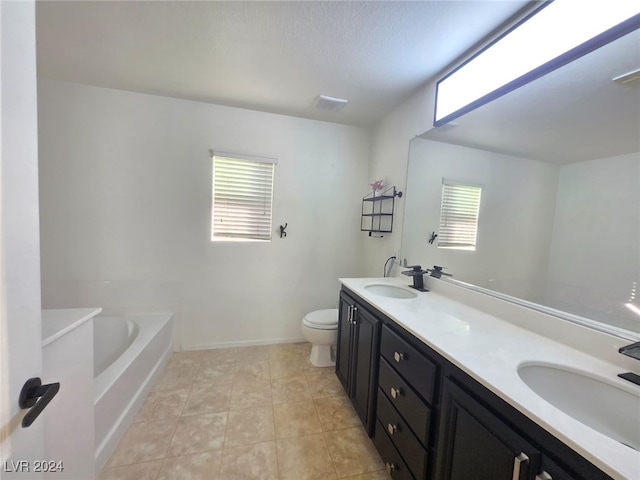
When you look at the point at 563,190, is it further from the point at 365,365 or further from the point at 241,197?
the point at 241,197

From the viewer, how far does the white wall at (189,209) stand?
6.91 feet

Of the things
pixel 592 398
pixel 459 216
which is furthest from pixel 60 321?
pixel 459 216

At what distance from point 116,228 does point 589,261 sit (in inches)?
128

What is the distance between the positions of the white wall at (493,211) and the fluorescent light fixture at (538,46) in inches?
13.2

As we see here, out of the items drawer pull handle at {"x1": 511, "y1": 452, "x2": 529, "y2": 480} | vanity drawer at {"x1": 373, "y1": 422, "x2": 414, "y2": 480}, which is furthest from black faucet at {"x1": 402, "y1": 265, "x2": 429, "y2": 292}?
drawer pull handle at {"x1": 511, "y1": 452, "x2": 529, "y2": 480}

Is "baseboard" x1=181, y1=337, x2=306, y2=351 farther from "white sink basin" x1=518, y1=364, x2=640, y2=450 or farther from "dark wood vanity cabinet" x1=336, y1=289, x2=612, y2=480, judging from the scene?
"white sink basin" x1=518, y1=364, x2=640, y2=450

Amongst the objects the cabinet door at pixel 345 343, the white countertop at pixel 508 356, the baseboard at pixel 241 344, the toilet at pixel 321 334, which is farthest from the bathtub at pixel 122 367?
the white countertop at pixel 508 356

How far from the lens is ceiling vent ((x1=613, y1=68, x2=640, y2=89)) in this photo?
34.4 inches

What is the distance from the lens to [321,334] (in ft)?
7.07

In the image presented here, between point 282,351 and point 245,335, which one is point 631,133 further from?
point 245,335

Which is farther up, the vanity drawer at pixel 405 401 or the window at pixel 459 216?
the window at pixel 459 216

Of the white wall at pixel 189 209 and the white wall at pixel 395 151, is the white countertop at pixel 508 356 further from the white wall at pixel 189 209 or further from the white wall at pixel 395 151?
the white wall at pixel 189 209

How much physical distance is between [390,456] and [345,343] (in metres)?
0.71

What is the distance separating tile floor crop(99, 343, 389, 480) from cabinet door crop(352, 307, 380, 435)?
0.18m
